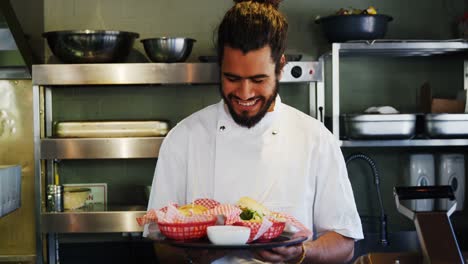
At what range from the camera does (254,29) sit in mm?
2285

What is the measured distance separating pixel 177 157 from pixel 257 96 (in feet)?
1.17

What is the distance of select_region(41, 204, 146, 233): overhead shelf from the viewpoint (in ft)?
13.4

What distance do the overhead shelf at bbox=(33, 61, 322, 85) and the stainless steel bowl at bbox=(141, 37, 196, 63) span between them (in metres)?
0.06

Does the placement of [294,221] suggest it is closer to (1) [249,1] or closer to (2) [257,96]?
(2) [257,96]

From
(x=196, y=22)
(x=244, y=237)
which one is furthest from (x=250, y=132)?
(x=196, y=22)

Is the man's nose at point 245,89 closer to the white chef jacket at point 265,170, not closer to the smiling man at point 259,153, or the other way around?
the smiling man at point 259,153

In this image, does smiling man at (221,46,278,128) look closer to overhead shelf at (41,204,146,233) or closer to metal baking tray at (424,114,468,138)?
overhead shelf at (41,204,146,233)

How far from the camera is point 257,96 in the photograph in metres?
2.28

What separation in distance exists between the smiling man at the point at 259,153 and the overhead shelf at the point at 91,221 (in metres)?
1.68

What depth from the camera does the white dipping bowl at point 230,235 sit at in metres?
1.97

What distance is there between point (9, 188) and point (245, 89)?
89.5 inches

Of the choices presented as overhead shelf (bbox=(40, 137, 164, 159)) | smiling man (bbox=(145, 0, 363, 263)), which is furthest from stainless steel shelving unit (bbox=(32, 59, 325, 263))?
smiling man (bbox=(145, 0, 363, 263))

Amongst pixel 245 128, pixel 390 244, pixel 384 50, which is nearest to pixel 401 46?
pixel 384 50

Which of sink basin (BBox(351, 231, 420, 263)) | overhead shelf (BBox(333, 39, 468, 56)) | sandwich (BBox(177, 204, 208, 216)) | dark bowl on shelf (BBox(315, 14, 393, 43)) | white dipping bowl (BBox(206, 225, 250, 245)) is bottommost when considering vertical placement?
sink basin (BBox(351, 231, 420, 263))
